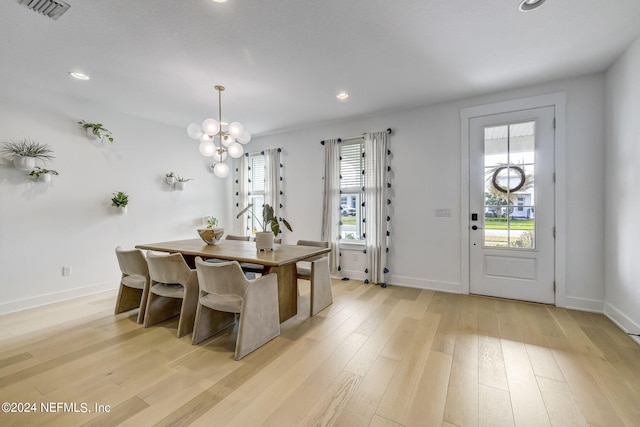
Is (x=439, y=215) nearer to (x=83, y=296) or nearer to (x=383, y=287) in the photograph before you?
(x=383, y=287)

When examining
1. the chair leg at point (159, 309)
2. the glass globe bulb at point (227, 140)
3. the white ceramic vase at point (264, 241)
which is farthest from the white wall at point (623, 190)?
the chair leg at point (159, 309)

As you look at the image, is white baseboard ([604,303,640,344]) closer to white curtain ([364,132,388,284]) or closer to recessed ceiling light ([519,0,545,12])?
white curtain ([364,132,388,284])

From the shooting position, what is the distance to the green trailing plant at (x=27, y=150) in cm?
326

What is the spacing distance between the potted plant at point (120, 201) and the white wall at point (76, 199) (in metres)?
0.10

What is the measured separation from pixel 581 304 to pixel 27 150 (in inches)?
272

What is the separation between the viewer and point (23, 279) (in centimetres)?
335

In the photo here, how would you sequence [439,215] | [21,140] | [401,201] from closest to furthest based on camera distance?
[21,140] → [439,215] → [401,201]

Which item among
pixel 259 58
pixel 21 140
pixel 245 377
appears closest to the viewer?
pixel 245 377

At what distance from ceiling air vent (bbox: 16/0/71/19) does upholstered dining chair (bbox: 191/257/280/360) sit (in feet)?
6.92

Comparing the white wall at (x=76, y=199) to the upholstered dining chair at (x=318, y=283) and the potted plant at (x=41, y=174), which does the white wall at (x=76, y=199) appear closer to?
the potted plant at (x=41, y=174)

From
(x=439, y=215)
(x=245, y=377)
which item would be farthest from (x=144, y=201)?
(x=439, y=215)

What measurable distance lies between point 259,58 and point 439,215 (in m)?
3.10

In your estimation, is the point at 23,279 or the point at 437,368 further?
the point at 23,279


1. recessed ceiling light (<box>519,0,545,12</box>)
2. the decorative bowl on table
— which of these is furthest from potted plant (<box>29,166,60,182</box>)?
recessed ceiling light (<box>519,0,545,12</box>)
